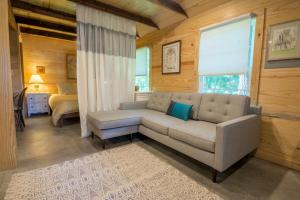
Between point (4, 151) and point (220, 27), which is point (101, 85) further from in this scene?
point (220, 27)

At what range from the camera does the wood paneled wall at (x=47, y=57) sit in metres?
4.88

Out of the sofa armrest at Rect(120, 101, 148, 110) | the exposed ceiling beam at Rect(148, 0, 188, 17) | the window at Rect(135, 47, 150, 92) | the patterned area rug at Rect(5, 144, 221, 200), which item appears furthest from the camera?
the window at Rect(135, 47, 150, 92)

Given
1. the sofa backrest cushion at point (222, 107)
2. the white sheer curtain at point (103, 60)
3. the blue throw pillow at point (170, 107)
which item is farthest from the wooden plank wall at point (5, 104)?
the sofa backrest cushion at point (222, 107)

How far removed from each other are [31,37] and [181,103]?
5248 mm

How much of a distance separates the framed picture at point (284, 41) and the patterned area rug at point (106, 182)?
188 cm

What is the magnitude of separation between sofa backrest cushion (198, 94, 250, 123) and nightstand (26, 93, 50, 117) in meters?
4.80

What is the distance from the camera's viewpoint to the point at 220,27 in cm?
257

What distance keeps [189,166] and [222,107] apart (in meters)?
0.94

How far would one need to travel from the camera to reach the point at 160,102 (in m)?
3.20

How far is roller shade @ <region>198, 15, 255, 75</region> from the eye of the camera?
7.45 ft

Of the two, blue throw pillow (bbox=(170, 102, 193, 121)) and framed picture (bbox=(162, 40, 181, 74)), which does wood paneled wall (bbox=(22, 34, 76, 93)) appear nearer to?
framed picture (bbox=(162, 40, 181, 74))

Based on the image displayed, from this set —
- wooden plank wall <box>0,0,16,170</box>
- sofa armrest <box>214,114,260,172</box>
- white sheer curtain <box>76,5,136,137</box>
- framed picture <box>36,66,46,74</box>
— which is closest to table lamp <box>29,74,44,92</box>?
framed picture <box>36,66,46,74</box>

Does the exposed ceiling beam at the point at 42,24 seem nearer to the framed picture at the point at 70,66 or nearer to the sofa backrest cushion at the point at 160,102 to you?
the framed picture at the point at 70,66

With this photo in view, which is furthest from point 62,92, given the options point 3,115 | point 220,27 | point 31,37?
point 220,27
